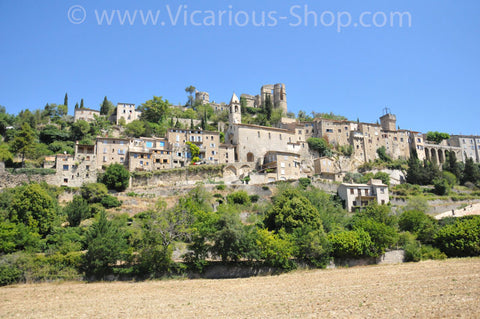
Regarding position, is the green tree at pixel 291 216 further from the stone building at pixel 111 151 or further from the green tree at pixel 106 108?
the green tree at pixel 106 108

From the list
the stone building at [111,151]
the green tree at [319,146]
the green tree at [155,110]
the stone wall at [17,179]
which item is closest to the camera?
the stone wall at [17,179]

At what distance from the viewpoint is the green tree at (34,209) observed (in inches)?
1543

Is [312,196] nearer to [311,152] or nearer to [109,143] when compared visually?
[311,152]

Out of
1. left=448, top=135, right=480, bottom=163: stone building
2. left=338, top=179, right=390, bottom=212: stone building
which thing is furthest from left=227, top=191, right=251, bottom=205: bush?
left=448, top=135, right=480, bottom=163: stone building

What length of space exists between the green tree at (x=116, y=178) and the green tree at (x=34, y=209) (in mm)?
12422

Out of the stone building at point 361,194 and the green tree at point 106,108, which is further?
the green tree at point 106,108

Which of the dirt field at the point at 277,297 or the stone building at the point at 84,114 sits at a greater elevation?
the stone building at the point at 84,114

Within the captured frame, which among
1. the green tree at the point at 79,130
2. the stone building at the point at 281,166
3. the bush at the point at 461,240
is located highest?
the green tree at the point at 79,130

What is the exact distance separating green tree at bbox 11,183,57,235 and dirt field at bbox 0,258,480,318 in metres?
10.1

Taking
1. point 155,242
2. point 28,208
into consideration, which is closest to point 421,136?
point 155,242

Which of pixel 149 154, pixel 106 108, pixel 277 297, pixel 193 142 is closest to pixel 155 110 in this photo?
pixel 106 108

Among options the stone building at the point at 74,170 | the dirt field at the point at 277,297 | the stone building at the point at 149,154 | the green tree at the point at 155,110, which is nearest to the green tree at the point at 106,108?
the green tree at the point at 155,110

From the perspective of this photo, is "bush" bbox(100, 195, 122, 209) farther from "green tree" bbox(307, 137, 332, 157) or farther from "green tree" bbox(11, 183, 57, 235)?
"green tree" bbox(307, 137, 332, 157)

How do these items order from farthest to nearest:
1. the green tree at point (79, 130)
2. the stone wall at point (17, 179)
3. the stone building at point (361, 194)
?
the green tree at point (79, 130) → the stone building at point (361, 194) → the stone wall at point (17, 179)
